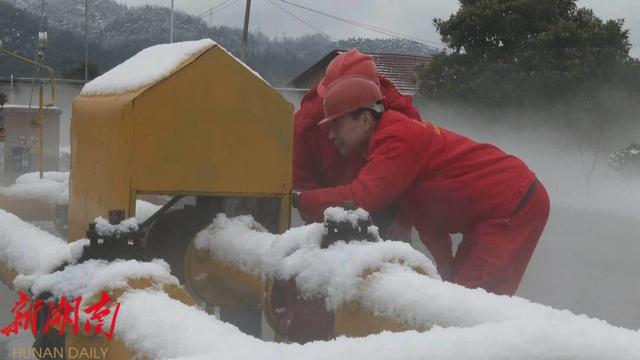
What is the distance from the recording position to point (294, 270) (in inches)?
76.3

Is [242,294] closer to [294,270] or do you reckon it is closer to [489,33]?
[294,270]

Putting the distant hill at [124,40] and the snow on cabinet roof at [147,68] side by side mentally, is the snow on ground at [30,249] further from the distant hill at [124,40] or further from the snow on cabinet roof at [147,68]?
the distant hill at [124,40]

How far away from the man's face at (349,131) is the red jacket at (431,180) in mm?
69

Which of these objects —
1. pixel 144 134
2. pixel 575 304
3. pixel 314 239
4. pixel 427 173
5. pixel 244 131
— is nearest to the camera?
pixel 314 239

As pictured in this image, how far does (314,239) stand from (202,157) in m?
0.60

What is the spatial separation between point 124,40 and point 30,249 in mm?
110369

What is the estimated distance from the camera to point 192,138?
236 cm

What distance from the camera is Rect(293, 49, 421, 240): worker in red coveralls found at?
314 centimetres

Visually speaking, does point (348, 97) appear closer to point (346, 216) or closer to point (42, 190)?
point (346, 216)

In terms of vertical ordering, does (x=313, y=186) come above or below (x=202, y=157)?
below

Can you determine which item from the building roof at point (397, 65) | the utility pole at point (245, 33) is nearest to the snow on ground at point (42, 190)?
the utility pole at point (245, 33)

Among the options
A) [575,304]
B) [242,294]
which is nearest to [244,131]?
[242,294]

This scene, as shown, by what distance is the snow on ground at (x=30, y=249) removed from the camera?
1.95 meters

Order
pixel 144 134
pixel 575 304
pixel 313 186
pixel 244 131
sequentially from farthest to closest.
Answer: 1. pixel 575 304
2. pixel 313 186
3. pixel 244 131
4. pixel 144 134
